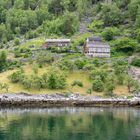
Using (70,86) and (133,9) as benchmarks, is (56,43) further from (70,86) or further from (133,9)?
(133,9)

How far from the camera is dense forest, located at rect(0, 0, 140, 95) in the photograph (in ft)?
392

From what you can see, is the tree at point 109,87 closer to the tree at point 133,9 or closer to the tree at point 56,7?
the tree at point 133,9

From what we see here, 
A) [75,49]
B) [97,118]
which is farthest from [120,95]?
[75,49]

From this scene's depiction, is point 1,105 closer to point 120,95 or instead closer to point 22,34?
point 120,95

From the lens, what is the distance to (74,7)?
196 meters

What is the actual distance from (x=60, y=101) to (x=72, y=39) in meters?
52.4

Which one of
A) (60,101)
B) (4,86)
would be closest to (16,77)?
(4,86)

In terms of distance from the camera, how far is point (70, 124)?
78.8m

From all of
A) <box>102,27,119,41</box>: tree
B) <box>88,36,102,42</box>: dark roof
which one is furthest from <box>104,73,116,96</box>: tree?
<box>102,27,119,41</box>: tree

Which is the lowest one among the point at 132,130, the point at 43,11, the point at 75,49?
the point at 132,130

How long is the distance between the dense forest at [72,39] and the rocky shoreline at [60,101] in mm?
5914

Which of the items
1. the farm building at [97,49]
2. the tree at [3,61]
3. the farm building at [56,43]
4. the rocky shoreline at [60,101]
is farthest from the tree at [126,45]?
the rocky shoreline at [60,101]

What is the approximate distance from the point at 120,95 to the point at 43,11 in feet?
273

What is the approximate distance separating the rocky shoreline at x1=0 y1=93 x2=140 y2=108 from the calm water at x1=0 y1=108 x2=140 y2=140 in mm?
4751
